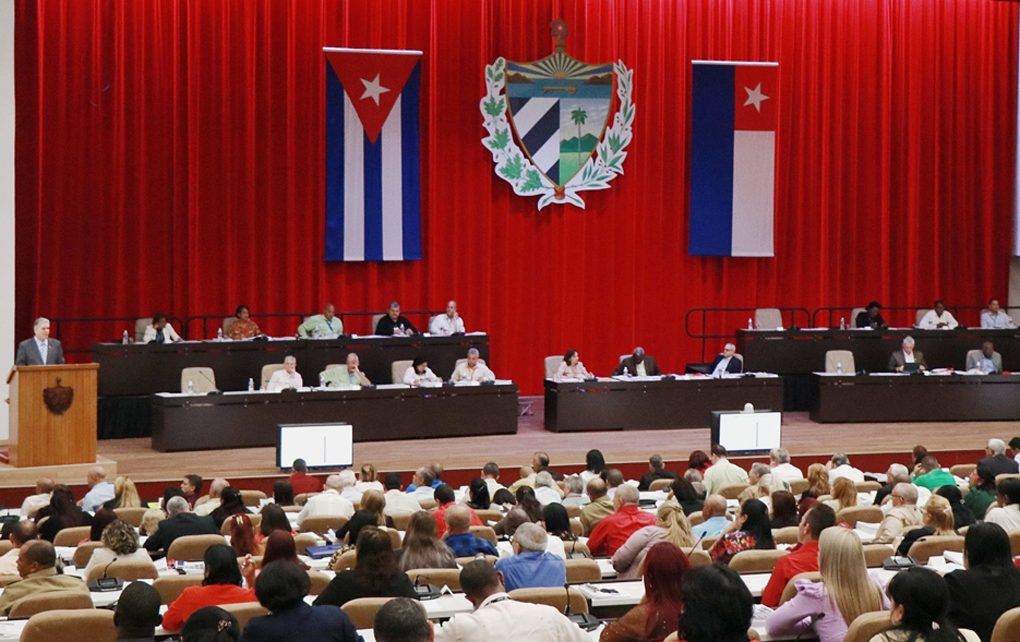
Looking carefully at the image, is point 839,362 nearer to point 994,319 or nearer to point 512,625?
point 994,319

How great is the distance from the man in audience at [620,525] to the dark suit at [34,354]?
6343mm

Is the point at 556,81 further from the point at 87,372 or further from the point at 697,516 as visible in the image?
the point at 697,516

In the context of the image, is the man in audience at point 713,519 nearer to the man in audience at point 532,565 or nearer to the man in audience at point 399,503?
the man in audience at point 532,565

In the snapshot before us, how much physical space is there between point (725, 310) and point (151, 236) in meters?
7.81

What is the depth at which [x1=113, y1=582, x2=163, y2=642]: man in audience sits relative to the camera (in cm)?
501

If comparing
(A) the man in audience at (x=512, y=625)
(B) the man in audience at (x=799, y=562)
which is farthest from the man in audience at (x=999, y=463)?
(A) the man in audience at (x=512, y=625)

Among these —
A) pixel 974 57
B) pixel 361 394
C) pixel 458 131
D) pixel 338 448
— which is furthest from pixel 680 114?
pixel 338 448

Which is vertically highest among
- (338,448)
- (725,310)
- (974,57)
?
(974,57)

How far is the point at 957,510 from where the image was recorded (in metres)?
8.84

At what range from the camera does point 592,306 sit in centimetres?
1928

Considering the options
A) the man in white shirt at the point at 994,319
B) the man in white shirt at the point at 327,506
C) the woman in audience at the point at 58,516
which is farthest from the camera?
the man in white shirt at the point at 994,319

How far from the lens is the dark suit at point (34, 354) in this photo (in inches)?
493

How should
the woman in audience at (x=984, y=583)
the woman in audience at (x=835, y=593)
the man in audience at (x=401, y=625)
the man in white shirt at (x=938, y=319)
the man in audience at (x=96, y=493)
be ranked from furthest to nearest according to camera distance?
the man in white shirt at (x=938, y=319)
the man in audience at (x=96, y=493)
the woman in audience at (x=984, y=583)
the woman in audience at (x=835, y=593)
the man in audience at (x=401, y=625)

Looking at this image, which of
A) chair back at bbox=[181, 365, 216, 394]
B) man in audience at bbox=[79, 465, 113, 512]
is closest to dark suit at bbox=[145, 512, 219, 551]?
man in audience at bbox=[79, 465, 113, 512]
